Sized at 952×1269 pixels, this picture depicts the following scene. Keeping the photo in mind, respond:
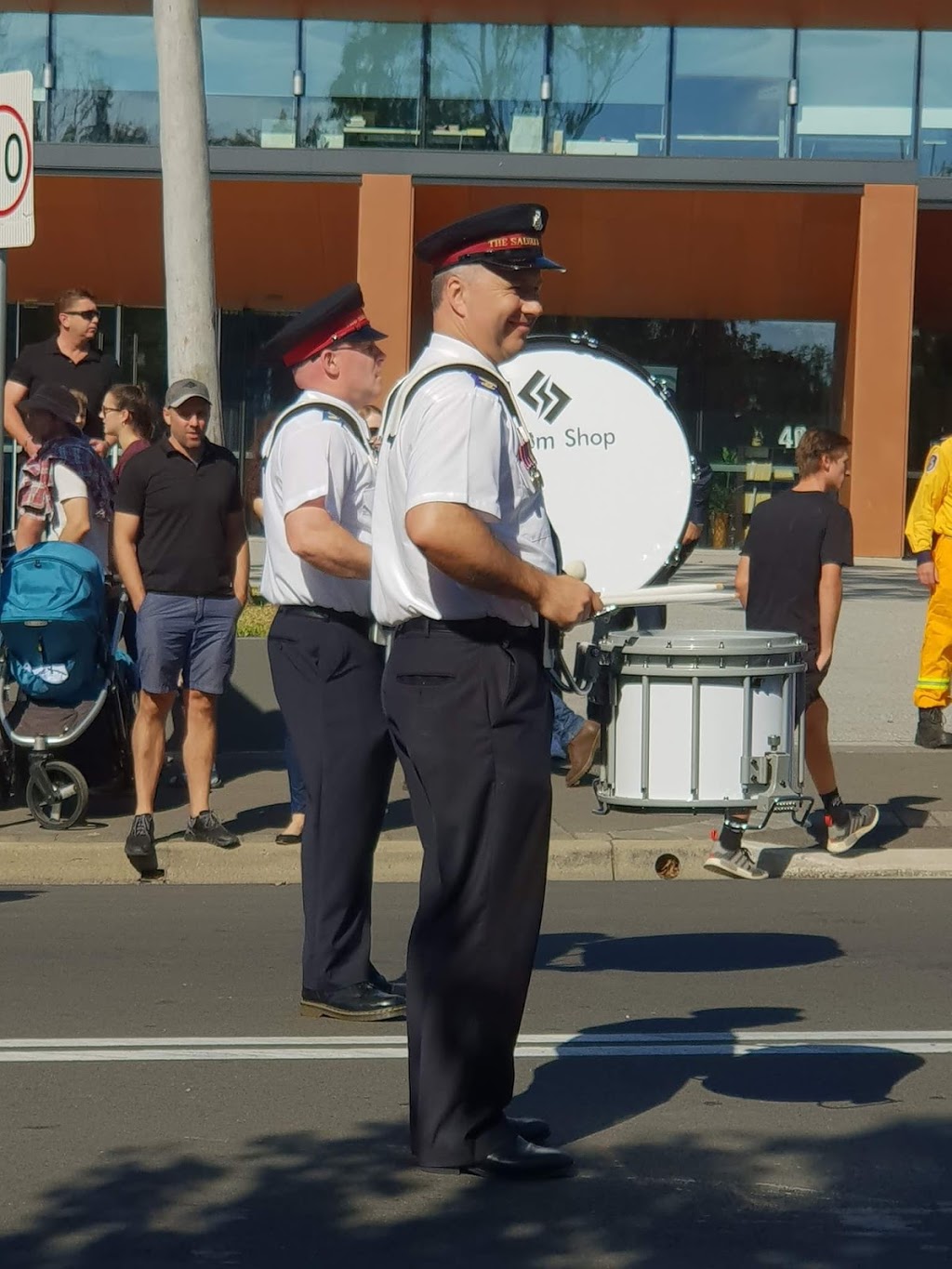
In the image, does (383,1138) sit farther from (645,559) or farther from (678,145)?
(678,145)

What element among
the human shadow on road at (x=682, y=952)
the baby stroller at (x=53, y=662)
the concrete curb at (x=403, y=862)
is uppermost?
the baby stroller at (x=53, y=662)

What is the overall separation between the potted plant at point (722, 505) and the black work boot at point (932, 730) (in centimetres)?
1747

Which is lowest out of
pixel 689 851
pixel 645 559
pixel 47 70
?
pixel 689 851

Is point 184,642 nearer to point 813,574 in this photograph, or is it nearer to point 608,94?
point 813,574

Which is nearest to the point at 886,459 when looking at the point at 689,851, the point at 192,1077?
the point at 689,851

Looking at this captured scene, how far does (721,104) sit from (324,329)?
22.1 metres

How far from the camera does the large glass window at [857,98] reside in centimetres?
2708

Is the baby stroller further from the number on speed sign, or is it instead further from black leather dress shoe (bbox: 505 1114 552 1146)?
black leather dress shoe (bbox: 505 1114 552 1146)

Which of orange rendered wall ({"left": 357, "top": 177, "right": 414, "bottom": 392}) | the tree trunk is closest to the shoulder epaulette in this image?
the tree trunk

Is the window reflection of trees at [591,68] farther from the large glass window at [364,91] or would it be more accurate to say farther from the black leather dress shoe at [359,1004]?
the black leather dress shoe at [359,1004]

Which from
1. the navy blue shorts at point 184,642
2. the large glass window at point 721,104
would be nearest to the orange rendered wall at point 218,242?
the large glass window at point 721,104

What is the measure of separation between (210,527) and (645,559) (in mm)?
2880

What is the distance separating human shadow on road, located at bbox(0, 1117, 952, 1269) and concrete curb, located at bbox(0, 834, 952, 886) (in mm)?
4146

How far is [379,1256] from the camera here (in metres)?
4.01
